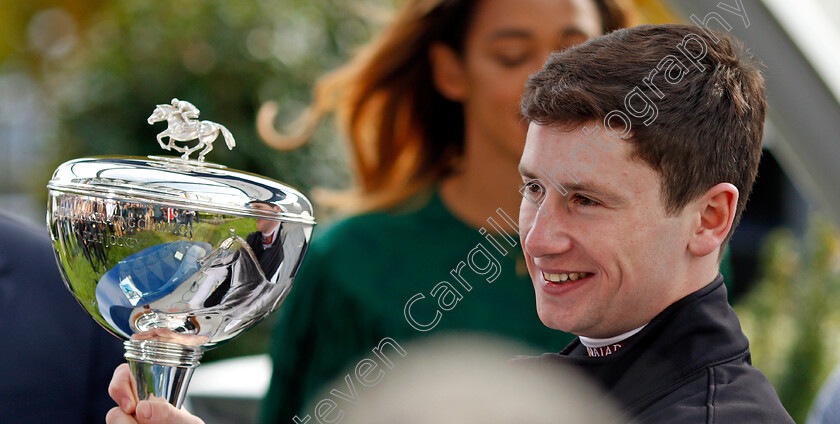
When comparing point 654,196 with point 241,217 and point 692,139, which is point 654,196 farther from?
point 241,217

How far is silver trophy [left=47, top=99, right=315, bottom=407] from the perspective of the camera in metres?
1.08

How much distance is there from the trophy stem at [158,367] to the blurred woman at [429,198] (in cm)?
110

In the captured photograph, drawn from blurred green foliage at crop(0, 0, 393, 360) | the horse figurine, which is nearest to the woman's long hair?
the horse figurine

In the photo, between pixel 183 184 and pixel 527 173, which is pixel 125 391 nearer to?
pixel 183 184

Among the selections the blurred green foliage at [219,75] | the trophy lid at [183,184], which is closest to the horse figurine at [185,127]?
the trophy lid at [183,184]

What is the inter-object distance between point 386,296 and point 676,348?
1279 mm

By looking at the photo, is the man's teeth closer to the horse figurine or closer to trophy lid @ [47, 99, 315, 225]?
trophy lid @ [47, 99, 315, 225]

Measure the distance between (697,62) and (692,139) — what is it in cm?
11

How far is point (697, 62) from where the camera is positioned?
1.15m

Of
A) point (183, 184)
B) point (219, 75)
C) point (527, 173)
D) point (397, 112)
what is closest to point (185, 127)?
point (183, 184)

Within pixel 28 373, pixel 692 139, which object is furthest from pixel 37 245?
pixel 692 139

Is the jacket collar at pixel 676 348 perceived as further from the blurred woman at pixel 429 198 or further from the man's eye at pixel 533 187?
the blurred woman at pixel 429 198

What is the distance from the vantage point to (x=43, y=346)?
1.68 m

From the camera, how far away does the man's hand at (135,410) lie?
1.15 metres
